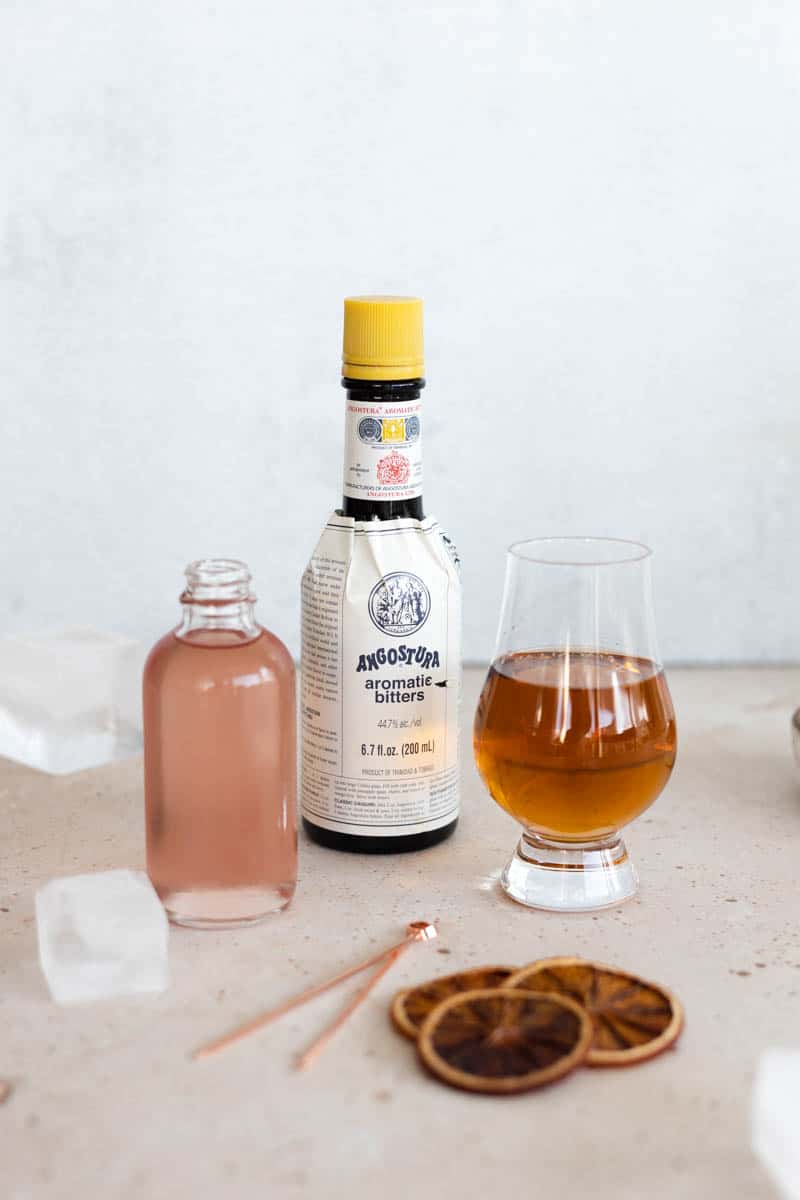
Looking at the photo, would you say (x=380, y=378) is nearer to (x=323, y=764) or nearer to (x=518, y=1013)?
(x=323, y=764)

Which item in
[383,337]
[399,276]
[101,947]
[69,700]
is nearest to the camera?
[101,947]

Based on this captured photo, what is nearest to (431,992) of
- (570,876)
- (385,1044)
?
(385,1044)

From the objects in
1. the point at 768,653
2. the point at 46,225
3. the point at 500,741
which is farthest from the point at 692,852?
the point at 46,225

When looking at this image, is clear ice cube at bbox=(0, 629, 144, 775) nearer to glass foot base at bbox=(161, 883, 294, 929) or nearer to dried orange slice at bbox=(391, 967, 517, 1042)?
glass foot base at bbox=(161, 883, 294, 929)

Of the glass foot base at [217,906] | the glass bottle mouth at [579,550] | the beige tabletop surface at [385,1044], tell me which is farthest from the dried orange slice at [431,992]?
the glass bottle mouth at [579,550]

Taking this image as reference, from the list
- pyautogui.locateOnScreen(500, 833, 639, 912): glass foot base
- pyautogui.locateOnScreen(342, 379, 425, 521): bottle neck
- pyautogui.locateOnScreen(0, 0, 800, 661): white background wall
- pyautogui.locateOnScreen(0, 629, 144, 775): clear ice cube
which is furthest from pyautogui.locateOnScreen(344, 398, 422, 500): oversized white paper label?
pyautogui.locateOnScreen(0, 0, 800, 661): white background wall

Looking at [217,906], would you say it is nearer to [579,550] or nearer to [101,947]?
[101,947]
